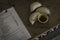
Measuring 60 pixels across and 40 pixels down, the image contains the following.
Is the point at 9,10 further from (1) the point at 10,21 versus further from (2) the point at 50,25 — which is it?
(2) the point at 50,25

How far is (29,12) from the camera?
966 mm

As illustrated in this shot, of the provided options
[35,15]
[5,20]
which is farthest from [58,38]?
[5,20]

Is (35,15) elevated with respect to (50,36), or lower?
elevated

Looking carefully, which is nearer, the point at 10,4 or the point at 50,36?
the point at 50,36

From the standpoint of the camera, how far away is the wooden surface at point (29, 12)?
927mm

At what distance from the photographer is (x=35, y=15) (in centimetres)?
94

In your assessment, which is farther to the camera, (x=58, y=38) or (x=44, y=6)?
(x=44, y=6)

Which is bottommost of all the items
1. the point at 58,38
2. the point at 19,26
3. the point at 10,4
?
the point at 58,38

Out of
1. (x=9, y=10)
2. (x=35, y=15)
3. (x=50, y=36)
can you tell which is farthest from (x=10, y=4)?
(x=50, y=36)

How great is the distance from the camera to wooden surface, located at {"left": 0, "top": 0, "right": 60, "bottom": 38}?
0.93 meters

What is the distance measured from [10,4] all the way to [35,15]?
0.48ft

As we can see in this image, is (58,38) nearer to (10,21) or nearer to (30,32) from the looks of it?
(30,32)

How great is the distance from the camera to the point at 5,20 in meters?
0.95

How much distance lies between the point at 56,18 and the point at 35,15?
99 mm
